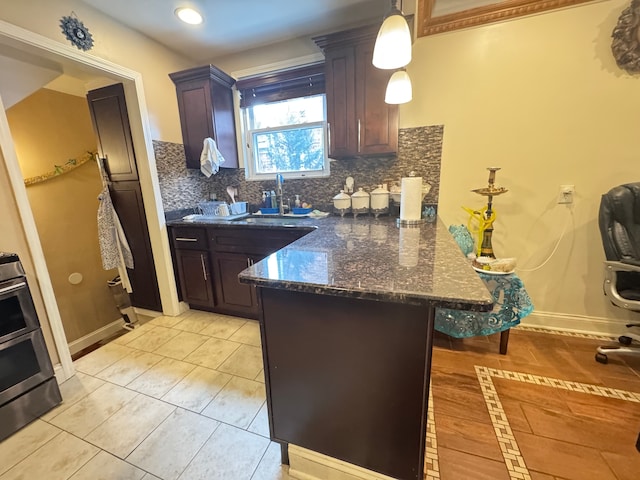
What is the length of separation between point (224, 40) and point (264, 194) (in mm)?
1455

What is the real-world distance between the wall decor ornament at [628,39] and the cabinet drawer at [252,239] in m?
2.42

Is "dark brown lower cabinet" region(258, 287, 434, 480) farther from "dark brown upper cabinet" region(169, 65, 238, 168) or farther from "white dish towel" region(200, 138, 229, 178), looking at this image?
"dark brown upper cabinet" region(169, 65, 238, 168)

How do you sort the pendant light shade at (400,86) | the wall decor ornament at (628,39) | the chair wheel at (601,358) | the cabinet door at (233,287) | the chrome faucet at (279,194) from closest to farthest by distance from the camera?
the pendant light shade at (400,86), the wall decor ornament at (628,39), the chair wheel at (601,358), the cabinet door at (233,287), the chrome faucet at (279,194)

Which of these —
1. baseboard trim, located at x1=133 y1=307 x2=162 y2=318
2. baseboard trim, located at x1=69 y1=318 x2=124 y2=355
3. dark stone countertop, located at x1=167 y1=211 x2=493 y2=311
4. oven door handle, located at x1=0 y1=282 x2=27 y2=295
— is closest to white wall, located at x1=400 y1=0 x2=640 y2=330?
dark stone countertop, located at x1=167 y1=211 x2=493 y2=311

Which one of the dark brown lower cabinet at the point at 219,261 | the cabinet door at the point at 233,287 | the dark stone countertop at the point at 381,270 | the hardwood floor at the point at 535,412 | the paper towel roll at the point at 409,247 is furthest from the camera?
the cabinet door at the point at 233,287

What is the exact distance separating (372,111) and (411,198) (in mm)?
814

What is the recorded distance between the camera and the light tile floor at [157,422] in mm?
1171

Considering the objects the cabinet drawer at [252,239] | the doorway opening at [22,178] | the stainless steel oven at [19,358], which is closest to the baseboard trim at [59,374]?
the doorway opening at [22,178]

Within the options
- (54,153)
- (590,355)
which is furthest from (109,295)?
(590,355)

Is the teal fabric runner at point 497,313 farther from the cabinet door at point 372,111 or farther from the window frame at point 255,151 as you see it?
the window frame at point 255,151

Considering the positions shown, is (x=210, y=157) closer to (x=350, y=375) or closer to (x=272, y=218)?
(x=272, y=218)

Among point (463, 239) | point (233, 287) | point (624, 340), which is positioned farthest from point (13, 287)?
point (624, 340)

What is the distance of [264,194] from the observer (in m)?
2.71

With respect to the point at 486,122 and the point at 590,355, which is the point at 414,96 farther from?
the point at 590,355
